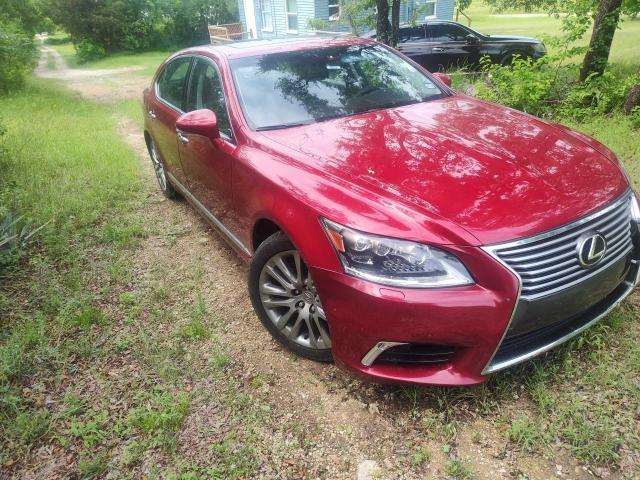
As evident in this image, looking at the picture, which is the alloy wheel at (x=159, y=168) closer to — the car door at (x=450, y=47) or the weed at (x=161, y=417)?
the weed at (x=161, y=417)

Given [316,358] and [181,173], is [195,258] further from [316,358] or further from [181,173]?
[316,358]

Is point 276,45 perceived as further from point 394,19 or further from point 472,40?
point 472,40

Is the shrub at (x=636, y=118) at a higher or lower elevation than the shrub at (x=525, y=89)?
lower

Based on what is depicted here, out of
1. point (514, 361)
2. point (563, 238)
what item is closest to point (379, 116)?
point (563, 238)

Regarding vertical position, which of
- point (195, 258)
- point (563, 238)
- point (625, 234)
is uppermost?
point (563, 238)

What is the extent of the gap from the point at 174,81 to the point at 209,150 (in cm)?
145

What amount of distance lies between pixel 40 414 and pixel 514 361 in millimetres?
2411

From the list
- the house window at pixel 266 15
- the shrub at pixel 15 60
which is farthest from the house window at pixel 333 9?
the shrub at pixel 15 60

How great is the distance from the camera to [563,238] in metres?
1.97

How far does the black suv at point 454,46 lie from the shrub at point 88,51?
61.4 ft

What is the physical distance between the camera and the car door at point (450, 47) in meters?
10.1

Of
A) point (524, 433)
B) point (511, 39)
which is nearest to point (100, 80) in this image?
point (511, 39)

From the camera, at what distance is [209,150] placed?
321 cm

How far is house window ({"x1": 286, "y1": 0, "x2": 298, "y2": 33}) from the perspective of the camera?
1694 cm
